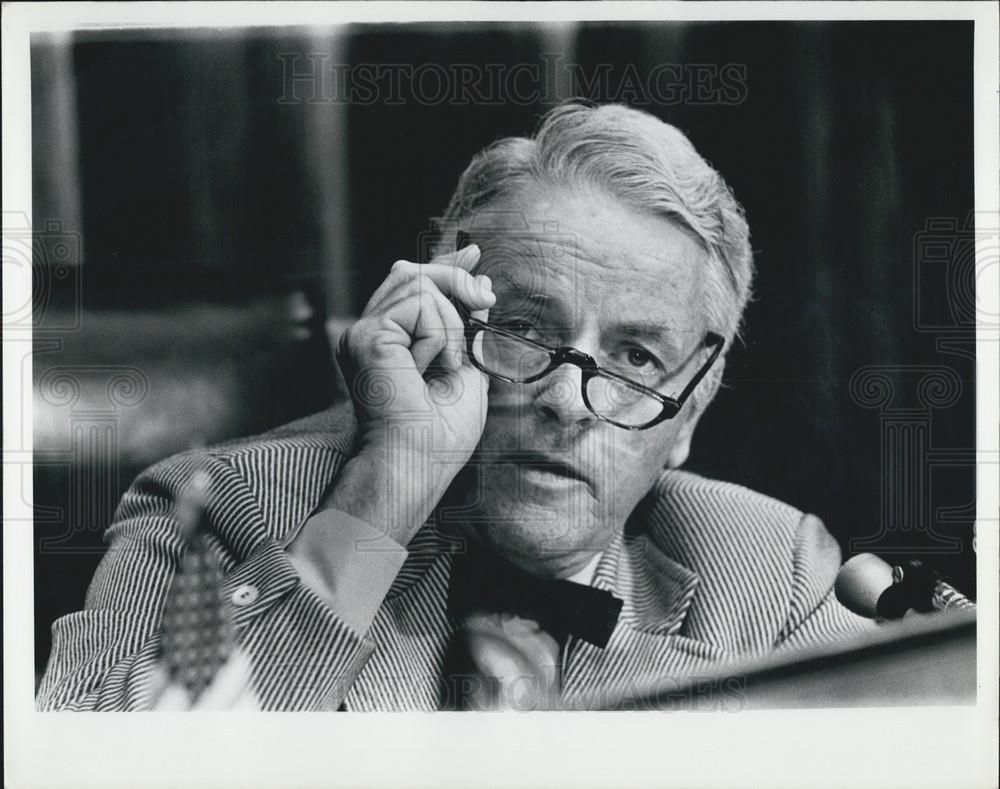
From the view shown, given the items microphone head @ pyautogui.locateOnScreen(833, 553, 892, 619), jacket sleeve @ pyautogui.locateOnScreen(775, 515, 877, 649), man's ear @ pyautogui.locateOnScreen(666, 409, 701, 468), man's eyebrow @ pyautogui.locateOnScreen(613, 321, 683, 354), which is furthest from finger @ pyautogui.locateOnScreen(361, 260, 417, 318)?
microphone head @ pyautogui.locateOnScreen(833, 553, 892, 619)

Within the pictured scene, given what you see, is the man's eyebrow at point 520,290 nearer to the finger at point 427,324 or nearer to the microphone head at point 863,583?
the finger at point 427,324

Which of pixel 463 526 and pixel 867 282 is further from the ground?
pixel 867 282

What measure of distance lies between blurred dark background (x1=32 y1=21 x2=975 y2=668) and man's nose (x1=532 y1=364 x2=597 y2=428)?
12.5 inches

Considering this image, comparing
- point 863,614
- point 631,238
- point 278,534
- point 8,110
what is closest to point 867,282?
point 631,238

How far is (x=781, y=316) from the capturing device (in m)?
2.56

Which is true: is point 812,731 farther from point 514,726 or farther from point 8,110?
point 8,110

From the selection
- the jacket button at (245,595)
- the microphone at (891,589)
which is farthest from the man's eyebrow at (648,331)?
the jacket button at (245,595)

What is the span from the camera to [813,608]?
2543 mm

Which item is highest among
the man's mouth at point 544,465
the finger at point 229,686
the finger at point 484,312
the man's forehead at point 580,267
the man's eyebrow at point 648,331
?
the man's forehead at point 580,267

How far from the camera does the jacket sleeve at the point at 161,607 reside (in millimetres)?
2479

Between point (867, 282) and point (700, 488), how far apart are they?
2.21ft

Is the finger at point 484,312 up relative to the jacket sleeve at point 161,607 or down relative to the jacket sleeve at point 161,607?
up

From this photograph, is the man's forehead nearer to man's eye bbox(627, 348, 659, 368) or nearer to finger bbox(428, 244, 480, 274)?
finger bbox(428, 244, 480, 274)

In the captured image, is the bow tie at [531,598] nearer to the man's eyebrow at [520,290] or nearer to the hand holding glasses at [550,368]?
the hand holding glasses at [550,368]
